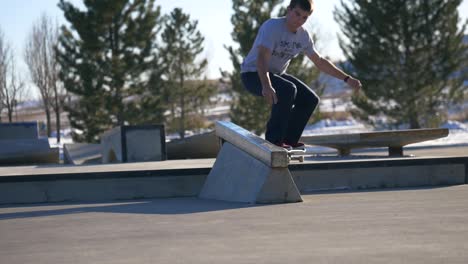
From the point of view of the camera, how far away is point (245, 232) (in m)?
4.45

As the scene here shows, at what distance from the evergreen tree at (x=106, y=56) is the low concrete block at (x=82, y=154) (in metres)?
16.1

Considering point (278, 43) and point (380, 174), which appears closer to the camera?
point (278, 43)

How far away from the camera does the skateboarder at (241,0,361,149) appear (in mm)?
6969

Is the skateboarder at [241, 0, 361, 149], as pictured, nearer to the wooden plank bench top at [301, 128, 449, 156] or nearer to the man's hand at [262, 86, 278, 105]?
the man's hand at [262, 86, 278, 105]

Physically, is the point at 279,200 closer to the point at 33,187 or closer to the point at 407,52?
the point at 33,187

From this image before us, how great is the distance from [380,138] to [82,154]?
1053 cm

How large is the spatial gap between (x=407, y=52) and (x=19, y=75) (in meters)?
28.3

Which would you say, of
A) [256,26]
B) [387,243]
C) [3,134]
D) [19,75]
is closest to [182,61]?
[19,75]

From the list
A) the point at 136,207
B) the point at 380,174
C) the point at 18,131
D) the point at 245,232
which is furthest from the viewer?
the point at 18,131

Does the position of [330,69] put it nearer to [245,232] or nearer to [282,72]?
[282,72]

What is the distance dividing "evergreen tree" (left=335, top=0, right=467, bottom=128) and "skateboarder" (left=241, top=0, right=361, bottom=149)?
24.2 meters

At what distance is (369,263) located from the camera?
3.36 metres

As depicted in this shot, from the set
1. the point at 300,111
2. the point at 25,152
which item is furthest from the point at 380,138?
the point at 25,152

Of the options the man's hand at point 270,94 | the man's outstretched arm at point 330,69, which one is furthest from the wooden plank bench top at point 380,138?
the man's hand at point 270,94
